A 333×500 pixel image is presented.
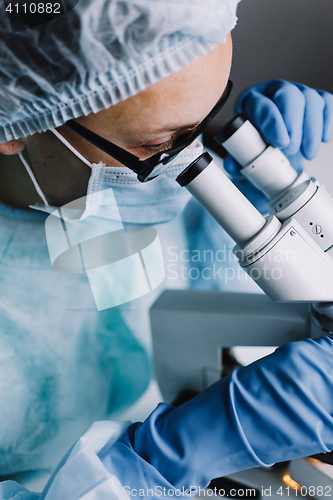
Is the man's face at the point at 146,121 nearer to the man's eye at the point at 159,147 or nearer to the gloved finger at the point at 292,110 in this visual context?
the man's eye at the point at 159,147

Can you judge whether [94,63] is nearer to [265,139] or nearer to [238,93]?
[265,139]

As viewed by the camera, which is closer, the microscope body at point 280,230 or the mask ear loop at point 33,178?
the microscope body at point 280,230

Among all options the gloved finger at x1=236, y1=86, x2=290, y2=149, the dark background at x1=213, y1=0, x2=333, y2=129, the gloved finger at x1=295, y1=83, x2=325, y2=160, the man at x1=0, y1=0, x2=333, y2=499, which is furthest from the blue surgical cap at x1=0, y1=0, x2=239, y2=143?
the dark background at x1=213, y1=0, x2=333, y2=129

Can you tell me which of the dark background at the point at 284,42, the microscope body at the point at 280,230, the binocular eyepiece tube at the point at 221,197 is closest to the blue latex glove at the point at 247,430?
the microscope body at the point at 280,230

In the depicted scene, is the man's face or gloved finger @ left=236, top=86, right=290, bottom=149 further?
gloved finger @ left=236, top=86, right=290, bottom=149

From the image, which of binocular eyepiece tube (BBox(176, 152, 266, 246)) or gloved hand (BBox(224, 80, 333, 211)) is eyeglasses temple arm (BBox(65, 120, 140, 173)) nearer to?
binocular eyepiece tube (BBox(176, 152, 266, 246))

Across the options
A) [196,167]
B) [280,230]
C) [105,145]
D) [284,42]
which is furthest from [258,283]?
[284,42]

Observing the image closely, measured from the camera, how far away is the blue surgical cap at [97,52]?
417mm

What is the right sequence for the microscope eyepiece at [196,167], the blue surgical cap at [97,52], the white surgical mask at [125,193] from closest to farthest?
the blue surgical cap at [97,52], the microscope eyepiece at [196,167], the white surgical mask at [125,193]

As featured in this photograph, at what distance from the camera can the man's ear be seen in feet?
1.99

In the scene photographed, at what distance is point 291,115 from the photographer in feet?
2.58

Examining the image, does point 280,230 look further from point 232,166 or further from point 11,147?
point 11,147

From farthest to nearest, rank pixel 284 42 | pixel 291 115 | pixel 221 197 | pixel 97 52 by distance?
pixel 284 42 < pixel 291 115 < pixel 221 197 < pixel 97 52

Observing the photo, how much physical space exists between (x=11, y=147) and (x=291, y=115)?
0.59 m
